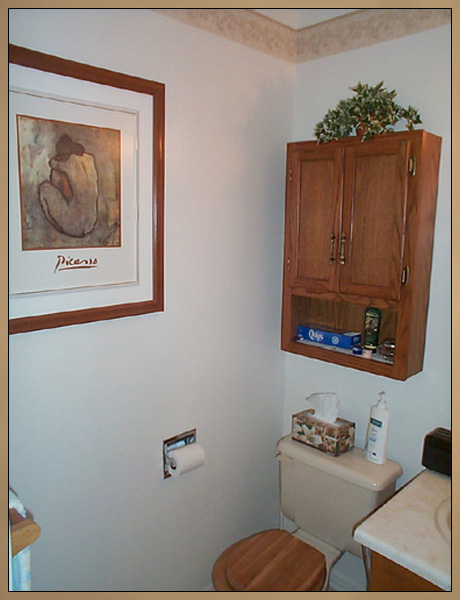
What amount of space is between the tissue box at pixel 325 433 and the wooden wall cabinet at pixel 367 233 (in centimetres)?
27

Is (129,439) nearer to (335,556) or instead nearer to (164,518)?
(164,518)

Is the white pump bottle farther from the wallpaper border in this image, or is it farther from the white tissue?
the wallpaper border

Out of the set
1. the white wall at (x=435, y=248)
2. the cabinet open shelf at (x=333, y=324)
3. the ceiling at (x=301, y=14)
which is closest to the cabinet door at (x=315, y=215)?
the cabinet open shelf at (x=333, y=324)

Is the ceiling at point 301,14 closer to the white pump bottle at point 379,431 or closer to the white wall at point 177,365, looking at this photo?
the white wall at point 177,365

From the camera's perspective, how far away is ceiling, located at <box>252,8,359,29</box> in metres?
1.82

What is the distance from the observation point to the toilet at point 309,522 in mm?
1621

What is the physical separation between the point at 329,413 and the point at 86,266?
110cm

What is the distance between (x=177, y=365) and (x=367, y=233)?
0.81 meters

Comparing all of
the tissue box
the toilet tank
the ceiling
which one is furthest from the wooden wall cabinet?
the ceiling

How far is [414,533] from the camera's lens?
50.3 inches

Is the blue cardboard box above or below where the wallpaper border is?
below

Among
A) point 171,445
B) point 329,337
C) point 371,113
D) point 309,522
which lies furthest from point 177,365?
point 371,113

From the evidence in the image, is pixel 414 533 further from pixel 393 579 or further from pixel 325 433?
pixel 325 433

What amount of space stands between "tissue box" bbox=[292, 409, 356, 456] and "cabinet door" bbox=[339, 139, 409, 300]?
544mm
